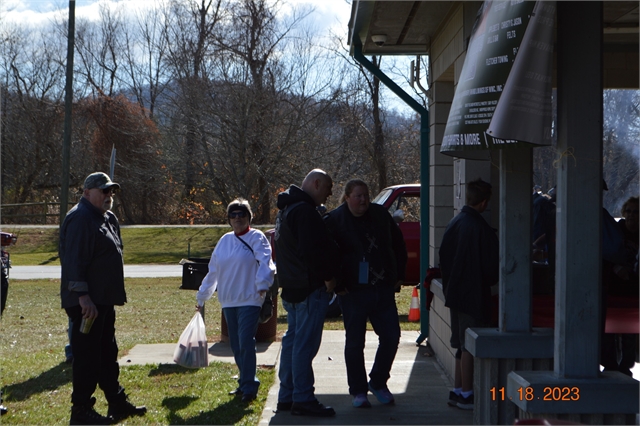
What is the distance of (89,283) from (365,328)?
86.2 inches

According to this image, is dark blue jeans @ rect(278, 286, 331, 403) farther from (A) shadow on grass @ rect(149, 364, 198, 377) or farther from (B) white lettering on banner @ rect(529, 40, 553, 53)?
(B) white lettering on banner @ rect(529, 40, 553, 53)

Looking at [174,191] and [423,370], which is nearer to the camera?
[423,370]

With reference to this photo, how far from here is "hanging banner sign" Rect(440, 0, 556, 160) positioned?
3.63 m

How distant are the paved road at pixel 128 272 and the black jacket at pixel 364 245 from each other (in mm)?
14310

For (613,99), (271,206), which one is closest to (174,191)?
(271,206)

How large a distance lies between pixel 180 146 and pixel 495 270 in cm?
2515

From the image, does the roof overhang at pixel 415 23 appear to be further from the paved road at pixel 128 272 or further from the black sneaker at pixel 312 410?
the paved road at pixel 128 272

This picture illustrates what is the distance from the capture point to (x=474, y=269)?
571 centimetres

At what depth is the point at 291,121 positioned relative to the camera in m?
28.8

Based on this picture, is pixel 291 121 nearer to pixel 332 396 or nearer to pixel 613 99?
pixel 613 99

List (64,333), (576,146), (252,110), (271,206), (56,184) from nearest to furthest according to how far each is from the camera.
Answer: (576,146) → (64,333) → (252,110) → (271,206) → (56,184)

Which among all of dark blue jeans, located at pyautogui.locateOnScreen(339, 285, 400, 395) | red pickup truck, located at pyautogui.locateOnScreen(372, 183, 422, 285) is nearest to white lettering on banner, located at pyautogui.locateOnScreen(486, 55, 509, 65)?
dark blue jeans, located at pyautogui.locateOnScreen(339, 285, 400, 395)

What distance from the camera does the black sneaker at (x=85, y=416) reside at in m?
5.78

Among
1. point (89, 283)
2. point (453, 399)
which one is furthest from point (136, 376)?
point (453, 399)
